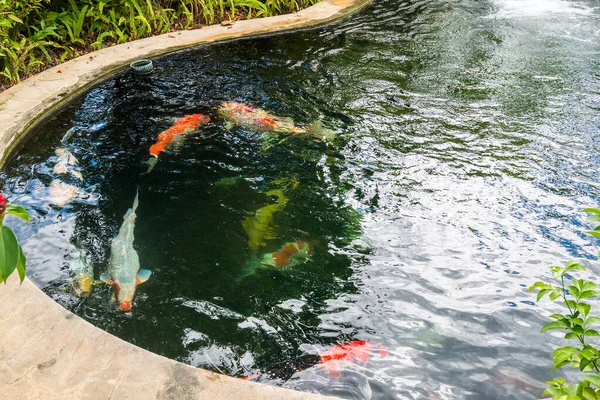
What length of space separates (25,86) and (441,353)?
660 centimetres

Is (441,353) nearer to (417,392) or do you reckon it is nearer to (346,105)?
(417,392)

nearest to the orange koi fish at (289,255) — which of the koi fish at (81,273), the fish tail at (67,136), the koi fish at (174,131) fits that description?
the koi fish at (81,273)

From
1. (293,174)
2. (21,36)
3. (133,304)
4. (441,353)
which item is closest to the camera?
(441,353)

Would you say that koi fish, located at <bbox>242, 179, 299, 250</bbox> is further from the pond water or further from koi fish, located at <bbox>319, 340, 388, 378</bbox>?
koi fish, located at <bbox>319, 340, 388, 378</bbox>

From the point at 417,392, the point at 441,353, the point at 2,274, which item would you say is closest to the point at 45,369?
the point at 2,274

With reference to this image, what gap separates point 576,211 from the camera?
4898 millimetres

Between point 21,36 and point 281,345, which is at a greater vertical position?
point 21,36

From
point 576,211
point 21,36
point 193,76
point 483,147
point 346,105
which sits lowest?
point 576,211

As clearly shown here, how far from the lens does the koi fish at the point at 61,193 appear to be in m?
5.17

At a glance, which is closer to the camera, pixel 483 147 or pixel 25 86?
pixel 483 147

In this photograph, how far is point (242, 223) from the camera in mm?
4914

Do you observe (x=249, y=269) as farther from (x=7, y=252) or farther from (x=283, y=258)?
(x=7, y=252)

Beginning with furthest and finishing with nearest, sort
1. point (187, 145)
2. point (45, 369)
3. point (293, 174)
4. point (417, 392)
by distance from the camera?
point (187, 145) < point (293, 174) < point (417, 392) < point (45, 369)

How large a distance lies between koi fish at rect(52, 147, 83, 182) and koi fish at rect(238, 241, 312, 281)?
7.98ft
